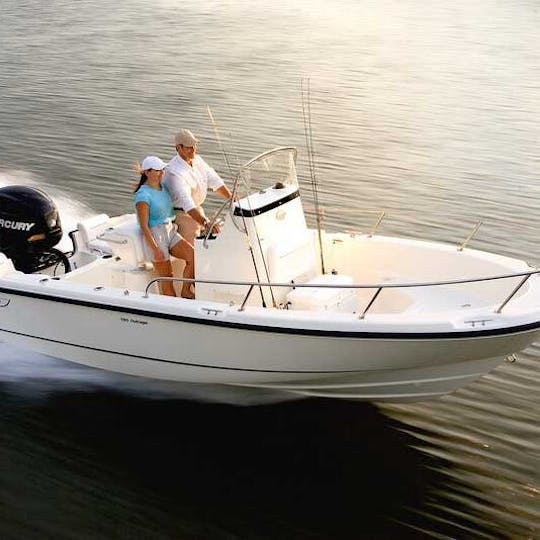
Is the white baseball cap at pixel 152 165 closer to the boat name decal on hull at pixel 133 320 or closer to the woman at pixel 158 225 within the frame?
the woman at pixel 158 225

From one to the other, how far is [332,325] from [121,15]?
64.5 ft

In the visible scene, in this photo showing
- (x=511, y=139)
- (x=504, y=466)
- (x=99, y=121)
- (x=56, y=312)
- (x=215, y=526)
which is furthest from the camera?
(x=99, y=121)

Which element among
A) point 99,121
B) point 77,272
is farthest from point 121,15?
point 77,272

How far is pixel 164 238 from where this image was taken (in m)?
6.60

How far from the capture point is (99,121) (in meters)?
14.5

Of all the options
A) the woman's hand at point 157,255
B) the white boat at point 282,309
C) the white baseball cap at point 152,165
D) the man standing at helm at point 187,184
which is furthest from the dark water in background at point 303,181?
the white baseball cap at point 152,165

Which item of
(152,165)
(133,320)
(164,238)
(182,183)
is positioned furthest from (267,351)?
(152,165)

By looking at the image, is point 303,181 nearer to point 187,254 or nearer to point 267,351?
point 187,254

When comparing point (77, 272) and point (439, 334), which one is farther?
point (77, 272)

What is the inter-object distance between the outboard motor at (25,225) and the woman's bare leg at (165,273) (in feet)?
3.68

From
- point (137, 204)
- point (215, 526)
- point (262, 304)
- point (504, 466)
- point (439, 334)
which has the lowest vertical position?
point (215, 526)

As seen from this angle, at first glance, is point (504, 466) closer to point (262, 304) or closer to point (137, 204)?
point (262, 304)

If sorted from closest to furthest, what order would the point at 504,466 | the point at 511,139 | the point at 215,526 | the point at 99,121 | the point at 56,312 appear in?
the point at 215,526 → the point at 504,466 → the point at 56,312 → the point at 511,139 → the point at 99,121

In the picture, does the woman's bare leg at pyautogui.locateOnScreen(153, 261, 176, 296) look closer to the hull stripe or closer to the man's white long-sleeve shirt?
the man's white long-sleeve shirt
